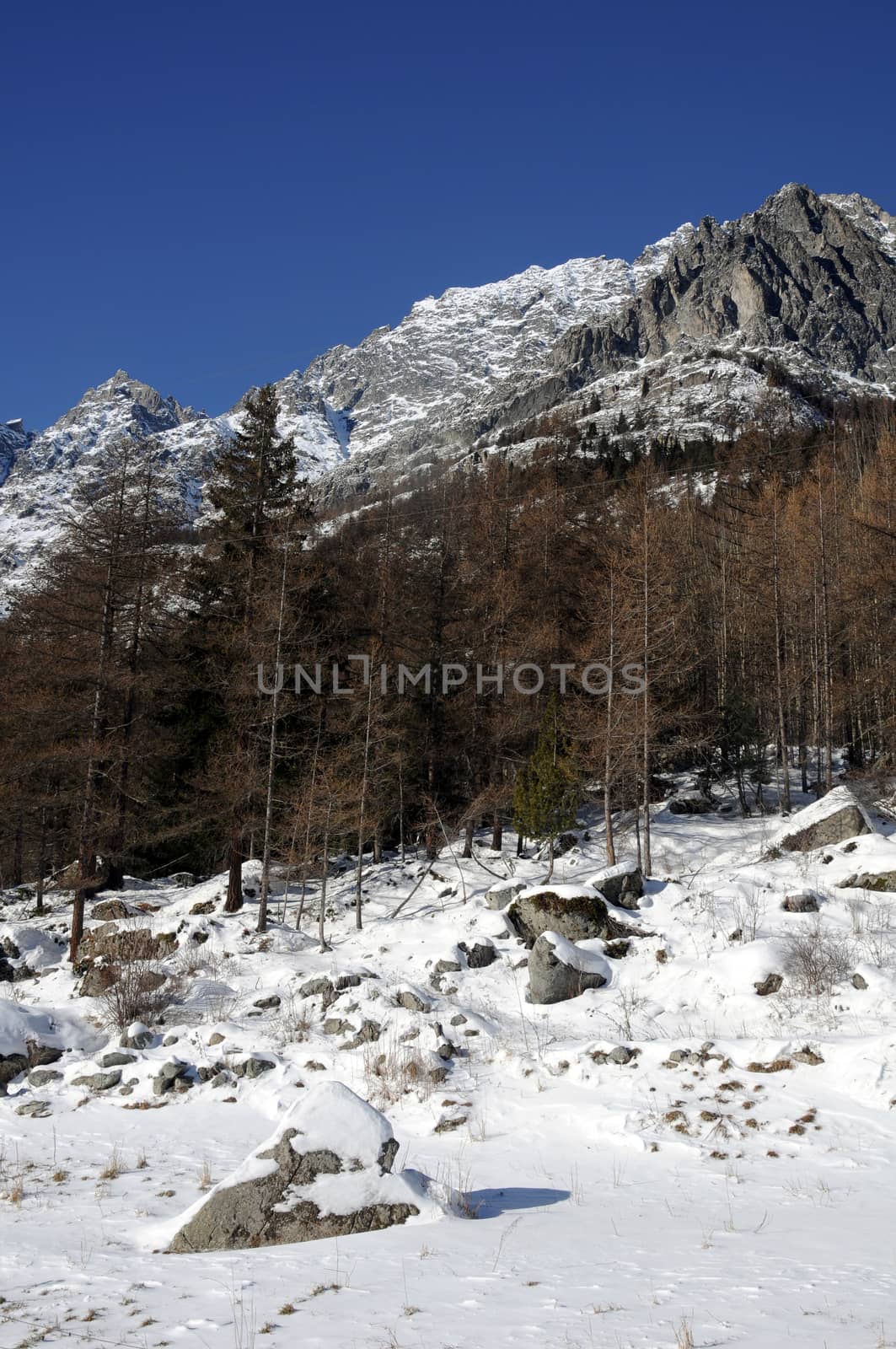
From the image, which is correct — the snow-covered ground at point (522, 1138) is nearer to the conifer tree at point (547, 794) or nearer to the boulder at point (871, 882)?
the boulder at point (871, 882)

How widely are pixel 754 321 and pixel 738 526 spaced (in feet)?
462

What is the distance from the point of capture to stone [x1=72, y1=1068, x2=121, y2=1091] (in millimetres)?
10969

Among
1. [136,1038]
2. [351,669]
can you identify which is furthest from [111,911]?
[136,1038]

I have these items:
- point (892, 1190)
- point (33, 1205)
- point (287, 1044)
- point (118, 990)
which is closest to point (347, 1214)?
point (33, 1205)

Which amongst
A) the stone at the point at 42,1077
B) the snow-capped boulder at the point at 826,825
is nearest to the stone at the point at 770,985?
the snow-capped boulder at the point at 826,825

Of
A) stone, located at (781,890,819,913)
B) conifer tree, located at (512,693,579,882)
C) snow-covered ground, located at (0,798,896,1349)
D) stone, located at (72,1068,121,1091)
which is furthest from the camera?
conifer tree, located at (512,693,579,882)

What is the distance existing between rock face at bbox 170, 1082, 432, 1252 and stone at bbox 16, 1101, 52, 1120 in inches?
211

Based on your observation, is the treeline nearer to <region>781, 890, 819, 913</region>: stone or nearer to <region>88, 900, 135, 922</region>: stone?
<region>88, 900, 135, 922</region>: stone

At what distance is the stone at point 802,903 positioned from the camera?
13.5 m

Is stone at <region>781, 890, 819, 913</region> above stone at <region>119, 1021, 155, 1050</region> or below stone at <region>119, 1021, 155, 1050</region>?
above

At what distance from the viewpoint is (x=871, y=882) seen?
1445cm

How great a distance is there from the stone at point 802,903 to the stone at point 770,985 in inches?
97.8

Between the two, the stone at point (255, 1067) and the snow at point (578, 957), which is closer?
the stone at point (255, 1067)

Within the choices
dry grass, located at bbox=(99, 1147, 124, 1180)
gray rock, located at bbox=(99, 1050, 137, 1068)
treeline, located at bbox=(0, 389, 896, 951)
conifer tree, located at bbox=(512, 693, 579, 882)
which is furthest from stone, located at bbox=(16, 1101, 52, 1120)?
conifer tree, located at bbox=(512, 693, 579, 882)
